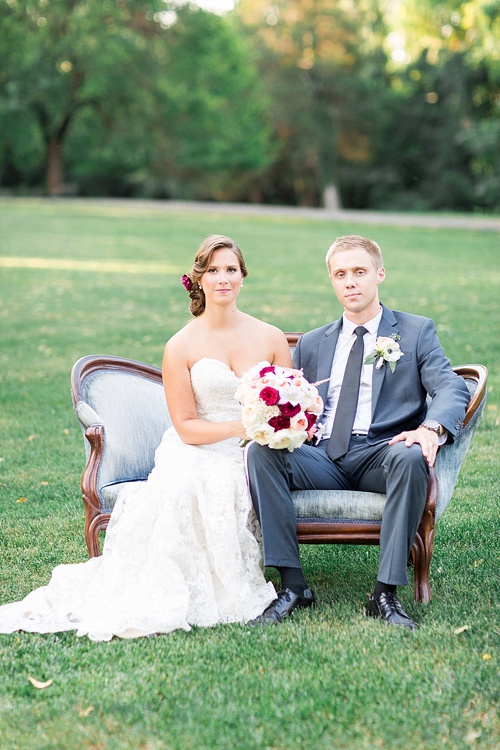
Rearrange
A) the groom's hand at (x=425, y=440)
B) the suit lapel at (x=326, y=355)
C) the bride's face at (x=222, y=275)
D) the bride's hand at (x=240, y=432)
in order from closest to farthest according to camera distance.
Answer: the groom's hand at (x=425, y=440) → the bride's hand at (x=240, y=432) → the bride's face at (x=222, y=275) → the suit lapel at (x=326, y=355)

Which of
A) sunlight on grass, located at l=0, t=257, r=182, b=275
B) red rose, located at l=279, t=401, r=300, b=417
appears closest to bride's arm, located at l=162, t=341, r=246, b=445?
→ red rose, located at l=279, t=401, r=300, b=417

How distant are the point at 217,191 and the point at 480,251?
110 ft

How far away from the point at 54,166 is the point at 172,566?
48.3m

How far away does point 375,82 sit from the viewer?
4950cm

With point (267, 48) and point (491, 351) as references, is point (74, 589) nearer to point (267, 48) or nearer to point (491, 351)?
point (491, 351)

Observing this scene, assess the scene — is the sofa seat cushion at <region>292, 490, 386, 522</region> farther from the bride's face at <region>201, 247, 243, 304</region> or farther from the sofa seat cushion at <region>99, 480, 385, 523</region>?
the bride's face at <region>201, 247, 243, 304</region>

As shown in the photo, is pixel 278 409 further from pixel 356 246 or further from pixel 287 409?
pixel 356 246

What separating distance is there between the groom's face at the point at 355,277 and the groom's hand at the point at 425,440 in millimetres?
792

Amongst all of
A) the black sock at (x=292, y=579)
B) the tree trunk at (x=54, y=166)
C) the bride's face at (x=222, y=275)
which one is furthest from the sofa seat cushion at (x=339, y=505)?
the tree trunk at (x=54, y=166)

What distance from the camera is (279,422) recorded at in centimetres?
407

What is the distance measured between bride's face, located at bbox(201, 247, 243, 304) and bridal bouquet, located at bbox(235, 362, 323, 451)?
1.98 ft

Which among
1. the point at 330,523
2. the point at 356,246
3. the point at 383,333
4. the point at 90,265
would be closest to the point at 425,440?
the point at 330,523

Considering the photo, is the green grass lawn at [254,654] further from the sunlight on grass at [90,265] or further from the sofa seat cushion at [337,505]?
the sunlight on grass at [90,265]

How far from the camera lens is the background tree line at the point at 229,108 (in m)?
44.8
